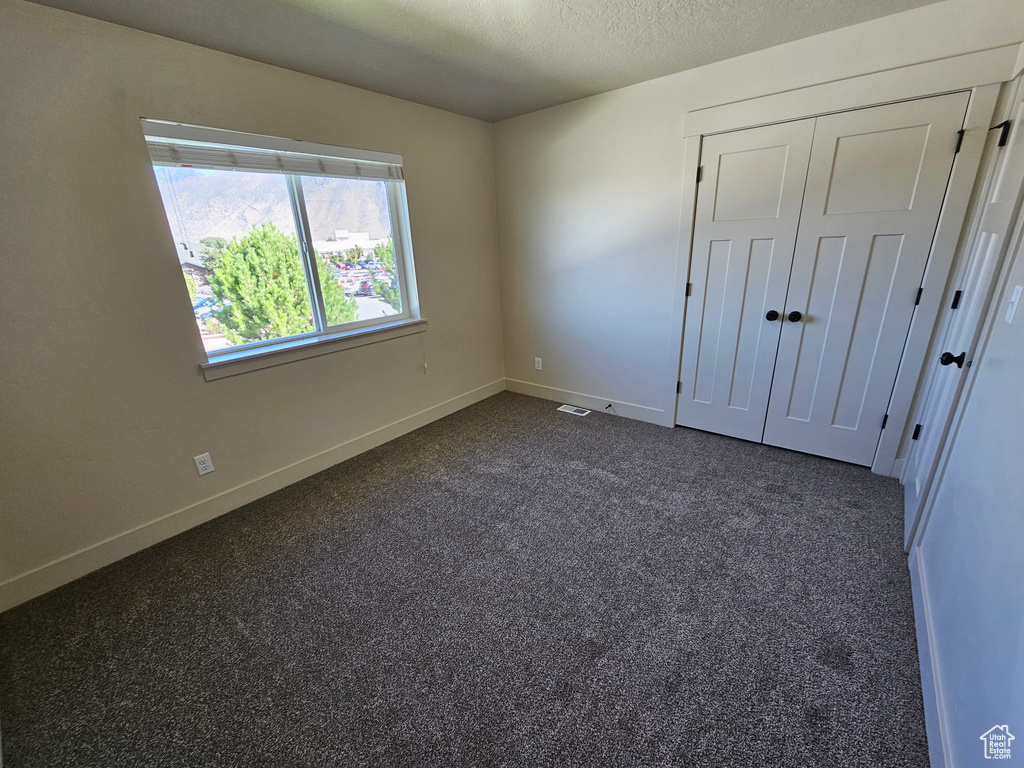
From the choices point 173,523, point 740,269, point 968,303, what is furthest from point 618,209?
point 173,523

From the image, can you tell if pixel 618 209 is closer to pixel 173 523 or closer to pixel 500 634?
pixel 500 634

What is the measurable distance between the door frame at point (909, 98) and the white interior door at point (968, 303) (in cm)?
6

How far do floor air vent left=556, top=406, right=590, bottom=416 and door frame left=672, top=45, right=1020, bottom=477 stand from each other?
5.62ft

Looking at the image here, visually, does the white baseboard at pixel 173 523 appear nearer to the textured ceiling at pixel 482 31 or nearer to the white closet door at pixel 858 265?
the textured ceiling at pixel 482 31

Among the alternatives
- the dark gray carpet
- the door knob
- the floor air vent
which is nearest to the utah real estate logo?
the dark gray carpet

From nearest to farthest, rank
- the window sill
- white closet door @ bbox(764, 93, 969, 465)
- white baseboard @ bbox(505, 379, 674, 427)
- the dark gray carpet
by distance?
1. the dark gray carpet
2. white closet door @ bbox(764, 93, 969, 465)
3. the window sill
4. white baseboard @ bbox(505, 379, 674, 427)

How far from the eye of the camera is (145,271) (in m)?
1.97

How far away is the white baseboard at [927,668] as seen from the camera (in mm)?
1130

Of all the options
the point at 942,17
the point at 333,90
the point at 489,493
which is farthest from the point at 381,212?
the point at 942,17

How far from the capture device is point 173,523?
223cm

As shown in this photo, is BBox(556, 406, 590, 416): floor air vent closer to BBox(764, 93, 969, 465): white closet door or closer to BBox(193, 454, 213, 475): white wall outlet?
BBox(764, 93, 969, 465): white closet door

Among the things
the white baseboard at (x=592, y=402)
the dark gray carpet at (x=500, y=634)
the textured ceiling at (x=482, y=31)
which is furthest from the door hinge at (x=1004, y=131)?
the white baseboard at (x=592, y=402)

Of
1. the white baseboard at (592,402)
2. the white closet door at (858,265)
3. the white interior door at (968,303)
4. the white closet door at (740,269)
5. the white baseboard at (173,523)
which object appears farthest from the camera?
the white baseboard at (592,402)

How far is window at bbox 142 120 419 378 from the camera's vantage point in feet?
6.95
